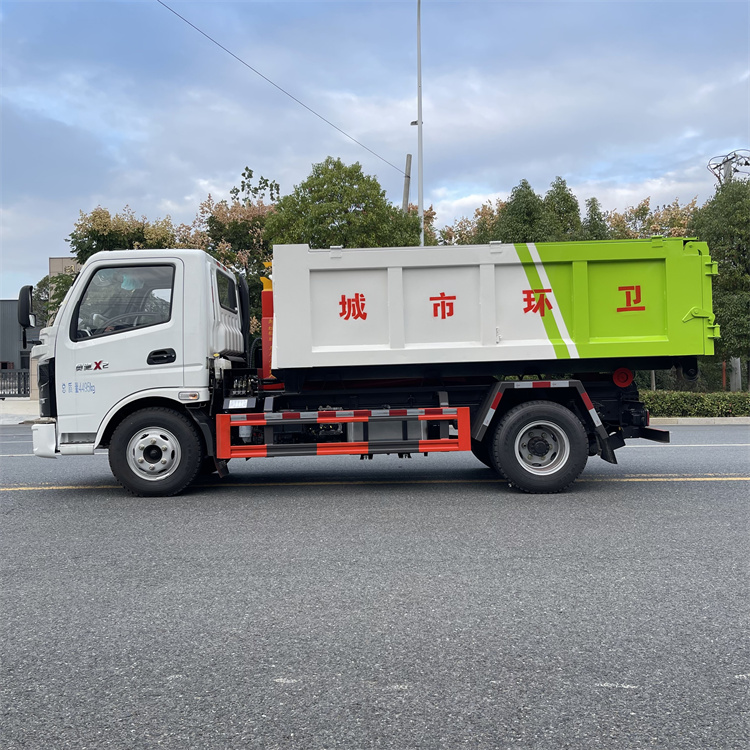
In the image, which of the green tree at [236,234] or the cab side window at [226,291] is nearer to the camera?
the cab side window at [226,291]

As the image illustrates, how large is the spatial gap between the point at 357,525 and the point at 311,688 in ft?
9.96

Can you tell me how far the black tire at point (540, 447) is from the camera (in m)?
7.44

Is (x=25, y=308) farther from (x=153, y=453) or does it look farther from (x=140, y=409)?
(x=153, y=453)

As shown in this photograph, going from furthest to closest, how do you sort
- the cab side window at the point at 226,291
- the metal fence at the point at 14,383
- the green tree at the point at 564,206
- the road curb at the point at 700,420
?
the metal fence at the point at 14,383, the green tree at the point at 564,206, the road curb at the point at 700,420, the cab side window at the point at 226,291

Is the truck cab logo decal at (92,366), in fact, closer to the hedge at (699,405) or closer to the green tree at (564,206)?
the hedge at (699,405)

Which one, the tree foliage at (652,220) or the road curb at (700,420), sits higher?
the tree foliage at (652,220)

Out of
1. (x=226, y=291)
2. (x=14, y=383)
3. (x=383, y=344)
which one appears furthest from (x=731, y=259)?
(x=14, y=383)

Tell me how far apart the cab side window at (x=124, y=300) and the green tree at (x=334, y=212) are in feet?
40.5

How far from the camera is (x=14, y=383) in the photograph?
3391 centimetres

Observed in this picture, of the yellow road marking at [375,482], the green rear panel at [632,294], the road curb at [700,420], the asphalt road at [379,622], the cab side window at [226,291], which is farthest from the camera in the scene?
the road curb at [700,420]

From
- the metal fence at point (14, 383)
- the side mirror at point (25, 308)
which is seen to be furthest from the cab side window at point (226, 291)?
the metal fence at point (14, 383)

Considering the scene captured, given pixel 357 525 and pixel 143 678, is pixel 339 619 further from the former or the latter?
pixel 357 525

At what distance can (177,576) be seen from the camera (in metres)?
4.72

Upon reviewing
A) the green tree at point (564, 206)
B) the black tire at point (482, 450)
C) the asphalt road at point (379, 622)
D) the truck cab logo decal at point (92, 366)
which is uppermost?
the green tree at point (564, 206)
